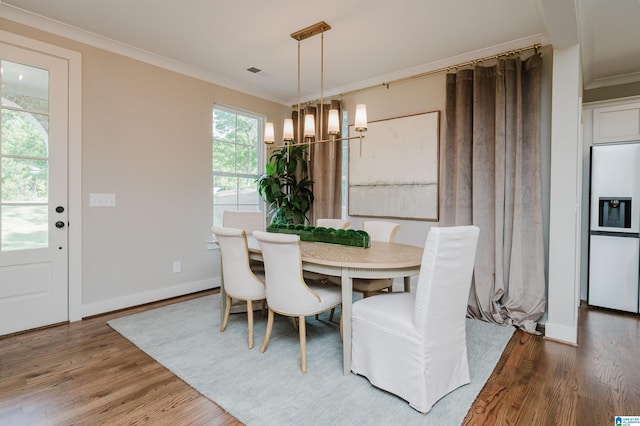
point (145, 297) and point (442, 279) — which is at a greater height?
point (442, 279)

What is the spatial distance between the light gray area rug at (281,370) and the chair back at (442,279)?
441 mm

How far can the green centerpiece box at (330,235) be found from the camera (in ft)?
8.31

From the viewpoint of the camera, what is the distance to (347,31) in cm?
288

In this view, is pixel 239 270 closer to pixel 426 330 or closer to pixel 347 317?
pixel 347 317

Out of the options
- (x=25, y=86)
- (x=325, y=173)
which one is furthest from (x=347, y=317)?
(x=25, y=86)

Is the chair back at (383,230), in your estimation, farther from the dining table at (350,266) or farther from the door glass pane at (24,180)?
the door glass pane at (24,180)

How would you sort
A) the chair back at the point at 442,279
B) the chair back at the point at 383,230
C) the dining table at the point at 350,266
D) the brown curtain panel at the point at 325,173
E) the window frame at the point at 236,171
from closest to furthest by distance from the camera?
the chair back at the point at 442,279 < the dining table at the point at 350,266 < the chair back at the point at 383,230 < the window frame at the point at 236,171 < the brown curtain panel at the point at 325,173

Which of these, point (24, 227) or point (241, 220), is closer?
point (24, 227)

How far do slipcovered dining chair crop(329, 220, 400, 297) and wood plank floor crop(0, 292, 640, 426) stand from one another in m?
0.95

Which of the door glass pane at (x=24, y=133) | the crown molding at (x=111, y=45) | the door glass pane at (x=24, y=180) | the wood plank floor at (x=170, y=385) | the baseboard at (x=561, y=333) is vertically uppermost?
the crown molding at (x=111, y=45)

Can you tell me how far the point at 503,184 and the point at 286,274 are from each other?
2190mm

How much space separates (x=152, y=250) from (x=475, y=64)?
152 inches

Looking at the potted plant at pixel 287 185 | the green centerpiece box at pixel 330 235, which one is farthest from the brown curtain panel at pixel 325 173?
the green centerpiece box at pixel 330 235

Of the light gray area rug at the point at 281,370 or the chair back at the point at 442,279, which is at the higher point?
the chair back at the point at 442,279
